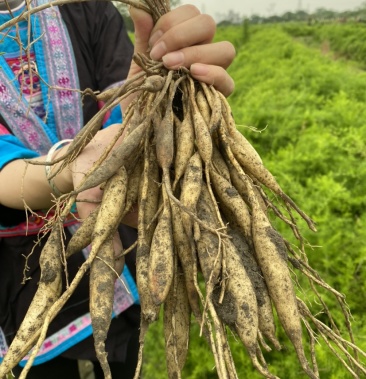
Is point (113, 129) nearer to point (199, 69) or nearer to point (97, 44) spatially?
point (199, 69)

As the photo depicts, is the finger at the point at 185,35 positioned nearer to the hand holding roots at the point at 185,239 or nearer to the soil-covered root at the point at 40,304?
the hand holding roots at the point at 185,239

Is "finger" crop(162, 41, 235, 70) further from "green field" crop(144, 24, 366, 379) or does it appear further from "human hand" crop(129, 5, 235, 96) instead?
"green field" crop(144, 24, 366, 379)

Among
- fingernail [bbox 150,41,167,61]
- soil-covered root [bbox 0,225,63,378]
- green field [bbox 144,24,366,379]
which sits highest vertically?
fingernail [bbox 150,41,167,61]

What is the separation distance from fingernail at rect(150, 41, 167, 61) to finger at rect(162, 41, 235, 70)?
0.10ft

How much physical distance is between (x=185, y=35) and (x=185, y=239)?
636mm

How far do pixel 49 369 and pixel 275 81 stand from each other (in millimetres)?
7634

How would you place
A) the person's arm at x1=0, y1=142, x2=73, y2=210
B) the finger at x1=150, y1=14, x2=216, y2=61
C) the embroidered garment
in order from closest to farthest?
the finger at x1=150, y1=14, x2=216, y2=61 → the person's arm at x1=0, y1=142, x2=73, y2=210 → the embroidered garment

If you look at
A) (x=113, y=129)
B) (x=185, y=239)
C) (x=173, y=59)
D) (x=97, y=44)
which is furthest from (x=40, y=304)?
(x=97, y=44)

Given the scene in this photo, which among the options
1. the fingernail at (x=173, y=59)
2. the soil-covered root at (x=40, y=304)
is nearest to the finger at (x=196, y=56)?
the fingernail at (x=173, y=59)

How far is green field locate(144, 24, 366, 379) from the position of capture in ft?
8.98

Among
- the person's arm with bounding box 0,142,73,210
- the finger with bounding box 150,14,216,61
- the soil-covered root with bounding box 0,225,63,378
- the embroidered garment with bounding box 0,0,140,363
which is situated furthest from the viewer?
the embroidered garment with bounding box 0,0,140,363

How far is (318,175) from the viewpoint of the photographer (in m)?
4.16

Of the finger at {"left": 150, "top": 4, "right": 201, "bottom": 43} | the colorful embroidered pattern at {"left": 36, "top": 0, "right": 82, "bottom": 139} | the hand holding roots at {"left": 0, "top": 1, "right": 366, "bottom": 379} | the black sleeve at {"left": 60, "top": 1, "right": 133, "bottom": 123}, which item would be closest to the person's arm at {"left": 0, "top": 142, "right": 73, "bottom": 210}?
the hand holding roots at {"left": 0, "top": 1, "right": 366, "bottom": 379}

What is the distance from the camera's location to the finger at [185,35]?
53.0 inches
